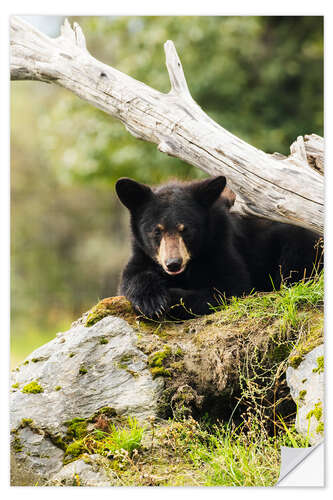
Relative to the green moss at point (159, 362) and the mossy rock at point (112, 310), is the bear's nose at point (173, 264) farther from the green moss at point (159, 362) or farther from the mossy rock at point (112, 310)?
the green moss at point (159, 362)

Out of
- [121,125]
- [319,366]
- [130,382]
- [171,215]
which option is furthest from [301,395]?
[121,125]

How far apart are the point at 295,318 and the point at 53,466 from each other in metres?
1.93

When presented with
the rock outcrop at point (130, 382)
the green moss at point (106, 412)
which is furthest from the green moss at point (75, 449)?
the green moss at point (106, 412)

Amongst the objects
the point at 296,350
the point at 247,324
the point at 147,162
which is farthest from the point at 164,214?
the point at 147,162

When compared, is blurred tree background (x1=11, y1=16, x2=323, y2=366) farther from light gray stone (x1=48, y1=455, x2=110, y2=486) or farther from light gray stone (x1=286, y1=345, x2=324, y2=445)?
light gray stone (x1=286, y1=345, x2=324, y2=445)

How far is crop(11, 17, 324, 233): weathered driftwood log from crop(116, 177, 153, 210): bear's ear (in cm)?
40

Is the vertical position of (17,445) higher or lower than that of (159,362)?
lower

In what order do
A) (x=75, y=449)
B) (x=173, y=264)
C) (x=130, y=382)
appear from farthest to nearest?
(x=173, y=264), (x=130, y=382), (x=75, y=449)

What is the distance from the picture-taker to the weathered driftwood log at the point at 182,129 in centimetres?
402

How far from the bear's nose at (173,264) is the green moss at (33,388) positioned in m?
1.29

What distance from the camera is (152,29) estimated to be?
284 inches

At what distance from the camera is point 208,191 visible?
4754mm

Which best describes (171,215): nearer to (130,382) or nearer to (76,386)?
(130,382)

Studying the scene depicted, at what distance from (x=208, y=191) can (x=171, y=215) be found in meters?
0.38
